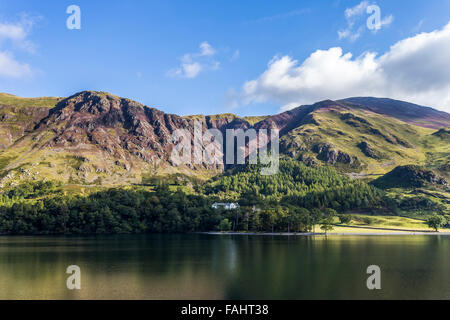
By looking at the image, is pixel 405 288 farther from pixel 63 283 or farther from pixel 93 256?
pixel 93 256

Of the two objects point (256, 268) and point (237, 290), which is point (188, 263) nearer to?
point (256, 268)

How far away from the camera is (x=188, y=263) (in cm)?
8419

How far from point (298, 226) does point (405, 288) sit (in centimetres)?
13518

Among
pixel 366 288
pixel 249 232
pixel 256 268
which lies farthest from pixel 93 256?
pixel 249 232

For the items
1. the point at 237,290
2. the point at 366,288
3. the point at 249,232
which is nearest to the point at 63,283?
the point at 237,290

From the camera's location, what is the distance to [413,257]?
302 ft
